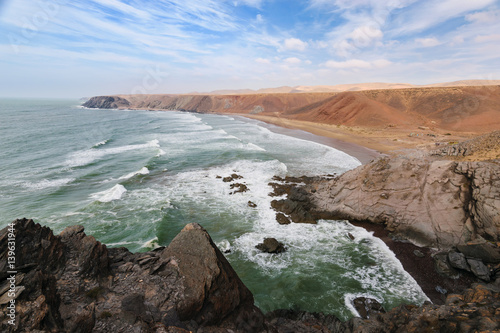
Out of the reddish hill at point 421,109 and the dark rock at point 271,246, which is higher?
the reddish hill at point 421,109

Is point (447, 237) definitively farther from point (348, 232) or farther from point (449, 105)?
point (449, 105)

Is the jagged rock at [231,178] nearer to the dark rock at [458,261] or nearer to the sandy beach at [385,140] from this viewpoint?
the sandy beach at [385,140]

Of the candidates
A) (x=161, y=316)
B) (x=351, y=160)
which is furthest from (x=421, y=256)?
(x=351, y=160)

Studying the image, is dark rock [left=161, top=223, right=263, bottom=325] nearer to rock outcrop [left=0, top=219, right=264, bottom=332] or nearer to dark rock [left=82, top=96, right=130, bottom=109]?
rock outcrop [left=0, top=219, right=264, bottom=332]

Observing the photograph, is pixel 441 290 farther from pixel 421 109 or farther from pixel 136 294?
pixel 421 109

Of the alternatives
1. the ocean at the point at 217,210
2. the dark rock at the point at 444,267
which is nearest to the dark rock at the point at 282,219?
the ocean at the point at 217,210

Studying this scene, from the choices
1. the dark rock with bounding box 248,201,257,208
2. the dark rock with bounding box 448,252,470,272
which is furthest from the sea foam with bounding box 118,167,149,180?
the dark rock with bounding box 448,252,470,272
